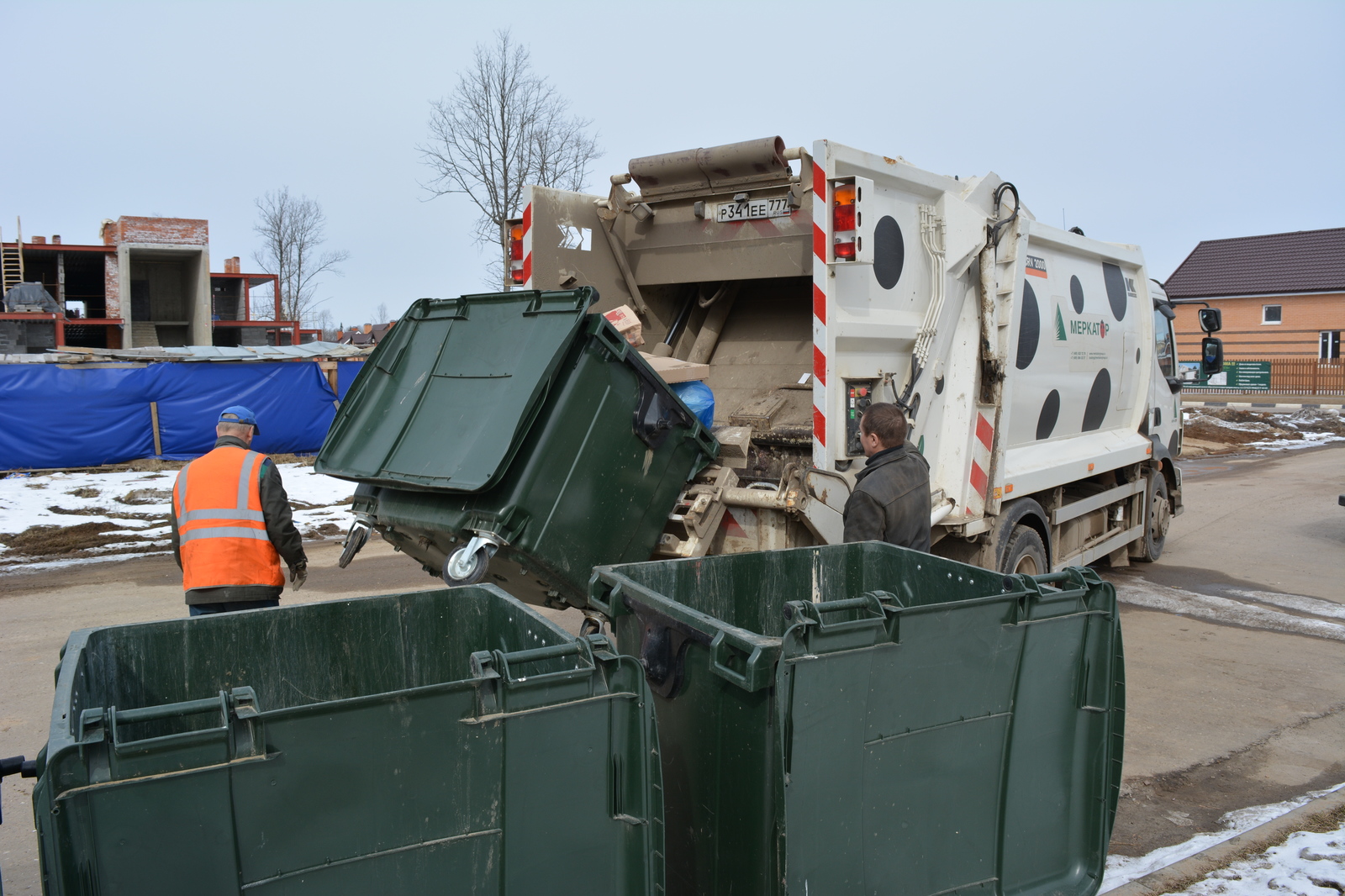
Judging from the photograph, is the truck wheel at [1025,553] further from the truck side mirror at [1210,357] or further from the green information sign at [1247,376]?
the green information sign at [1247,376]

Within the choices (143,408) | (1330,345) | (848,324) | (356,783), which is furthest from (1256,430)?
(356,783)

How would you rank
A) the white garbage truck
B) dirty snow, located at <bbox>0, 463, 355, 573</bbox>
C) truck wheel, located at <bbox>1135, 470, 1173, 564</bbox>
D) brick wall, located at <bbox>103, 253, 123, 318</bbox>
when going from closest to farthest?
the white garbage truck → truck wheel, located at <bbox>1135, 470, 1173, 564</bbox> → dirty snow, located at <bbox>0, 463, 355, 573</bbox> → brick wall, located at <bbox>103, 253, 123, 318</bbox>

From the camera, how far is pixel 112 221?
94.0 feet

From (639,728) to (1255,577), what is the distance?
7.75 meters

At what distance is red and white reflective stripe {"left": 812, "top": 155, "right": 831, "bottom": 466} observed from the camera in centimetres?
444

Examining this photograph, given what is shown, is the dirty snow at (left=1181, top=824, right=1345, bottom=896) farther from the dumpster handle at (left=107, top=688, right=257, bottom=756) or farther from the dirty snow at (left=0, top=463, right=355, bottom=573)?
the dirty snow at (left=0, top=463, right=355, bottom=573)

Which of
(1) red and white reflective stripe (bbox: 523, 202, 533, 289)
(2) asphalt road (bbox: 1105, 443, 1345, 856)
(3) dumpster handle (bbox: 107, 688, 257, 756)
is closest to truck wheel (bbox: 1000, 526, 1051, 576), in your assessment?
(2) asphalt road (bbox: 1105, 443, 1345, 856)

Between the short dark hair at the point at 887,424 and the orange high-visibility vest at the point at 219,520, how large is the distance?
252cm

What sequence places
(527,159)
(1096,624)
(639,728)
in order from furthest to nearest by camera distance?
1. (527,159)
2. (1096,624)
3. (639,728)

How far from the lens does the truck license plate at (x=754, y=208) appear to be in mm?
5574

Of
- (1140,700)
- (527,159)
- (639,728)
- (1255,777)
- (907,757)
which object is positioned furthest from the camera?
(527,159)

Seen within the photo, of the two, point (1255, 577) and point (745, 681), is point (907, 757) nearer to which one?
point (745, 681)

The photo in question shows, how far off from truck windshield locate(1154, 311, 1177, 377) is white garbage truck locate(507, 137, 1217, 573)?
1433mm

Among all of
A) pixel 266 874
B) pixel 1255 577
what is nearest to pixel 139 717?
pixel 266 874
